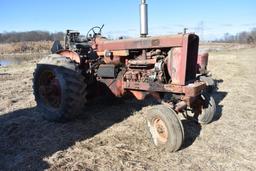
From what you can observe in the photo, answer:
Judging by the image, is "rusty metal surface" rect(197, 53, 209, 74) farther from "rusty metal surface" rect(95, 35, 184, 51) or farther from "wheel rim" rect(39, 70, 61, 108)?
"wheel rim" rect(39, 70, 61, 108)

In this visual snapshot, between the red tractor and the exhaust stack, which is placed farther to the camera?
the exhaust stack

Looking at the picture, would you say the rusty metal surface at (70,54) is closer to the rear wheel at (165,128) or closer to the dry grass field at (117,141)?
the dry grass field at (117,141)

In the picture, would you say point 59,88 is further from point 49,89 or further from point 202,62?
point 202,62

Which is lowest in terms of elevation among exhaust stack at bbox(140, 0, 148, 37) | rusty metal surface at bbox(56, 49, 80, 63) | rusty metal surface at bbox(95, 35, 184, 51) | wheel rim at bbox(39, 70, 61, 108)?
wheel rim at bbox(39, 70, 61, 108)

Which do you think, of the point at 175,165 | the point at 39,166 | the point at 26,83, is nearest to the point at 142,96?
the point at 175,165

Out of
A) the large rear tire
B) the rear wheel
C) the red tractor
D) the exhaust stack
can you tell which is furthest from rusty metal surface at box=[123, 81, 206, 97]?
the exhaust stack

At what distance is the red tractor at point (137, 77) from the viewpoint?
17.2ft

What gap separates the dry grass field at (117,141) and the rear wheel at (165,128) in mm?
149

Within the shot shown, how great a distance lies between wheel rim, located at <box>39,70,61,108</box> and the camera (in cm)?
676

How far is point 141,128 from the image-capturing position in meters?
6.04

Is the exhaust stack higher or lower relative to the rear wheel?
higher

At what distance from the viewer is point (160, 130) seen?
514 centimetres

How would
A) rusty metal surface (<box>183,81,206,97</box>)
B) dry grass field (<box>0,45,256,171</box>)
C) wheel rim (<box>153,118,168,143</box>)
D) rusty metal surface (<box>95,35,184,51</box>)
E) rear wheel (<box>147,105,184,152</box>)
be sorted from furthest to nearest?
1. rusty metal surface (<box>95,35,184,51</box>)
2. rusty metal surface (<box>183,81,206,97</box>)
3. wheel rim (<box>153,118,168,143</box>)
4. rear wheel (<box>147,105,184,152</box>)
5. dry grass field (<box>0,45,256,171</box>)

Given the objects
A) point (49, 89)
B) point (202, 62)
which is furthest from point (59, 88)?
point (202, 62)
